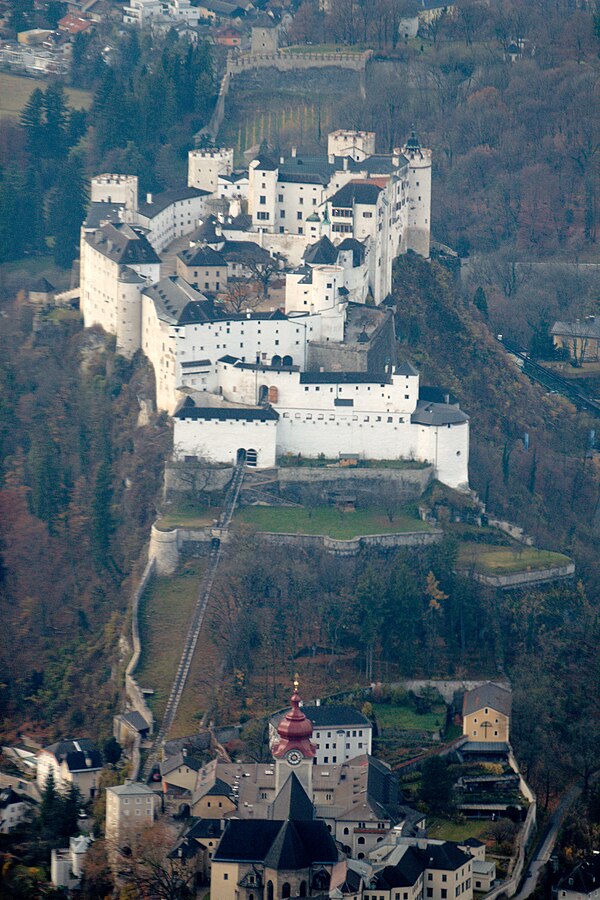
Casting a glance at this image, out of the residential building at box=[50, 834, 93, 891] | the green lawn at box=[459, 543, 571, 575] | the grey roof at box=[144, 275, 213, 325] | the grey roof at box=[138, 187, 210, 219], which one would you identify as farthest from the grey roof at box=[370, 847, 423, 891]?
the grey roof at box=[138, 187, 210, 219]

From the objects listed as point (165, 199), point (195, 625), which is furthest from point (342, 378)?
point (165, 199)

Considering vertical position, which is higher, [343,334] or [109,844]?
[343,334]

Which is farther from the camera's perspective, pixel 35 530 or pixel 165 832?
pixel 35 530

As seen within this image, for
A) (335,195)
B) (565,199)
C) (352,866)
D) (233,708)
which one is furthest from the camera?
(565,199)

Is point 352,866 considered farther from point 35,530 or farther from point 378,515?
point 35,530

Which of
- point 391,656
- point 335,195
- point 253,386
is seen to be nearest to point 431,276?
point 335,195

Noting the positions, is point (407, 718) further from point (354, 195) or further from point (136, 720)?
point (354, 195)

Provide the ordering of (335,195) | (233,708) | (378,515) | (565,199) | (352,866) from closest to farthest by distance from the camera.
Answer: (352,866) < (233,708) < (378,515) < (335,195) < (565,199)
